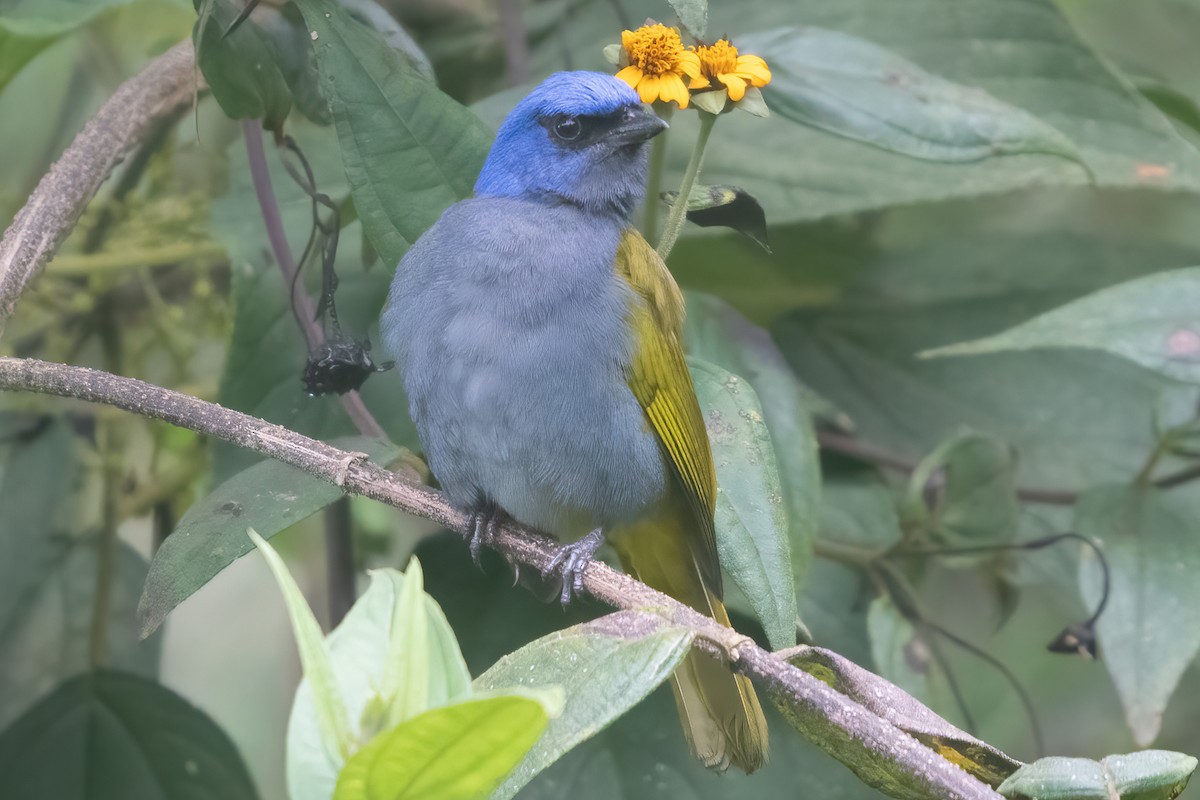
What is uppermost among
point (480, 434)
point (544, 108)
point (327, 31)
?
point (327, 31)

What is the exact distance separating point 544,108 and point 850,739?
1.49 metres

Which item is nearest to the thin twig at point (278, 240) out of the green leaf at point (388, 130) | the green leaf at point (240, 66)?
the green leaf at point (240, 66)

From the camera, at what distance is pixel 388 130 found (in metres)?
1.96

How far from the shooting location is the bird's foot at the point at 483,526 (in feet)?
7.23

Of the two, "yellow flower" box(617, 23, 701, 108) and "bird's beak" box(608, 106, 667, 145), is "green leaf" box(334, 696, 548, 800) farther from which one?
"bird's beak" box(608, 106, 667, 145)

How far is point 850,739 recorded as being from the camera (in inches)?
50.3

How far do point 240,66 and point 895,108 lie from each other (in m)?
1.11

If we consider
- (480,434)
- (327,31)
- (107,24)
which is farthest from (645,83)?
(107,24)

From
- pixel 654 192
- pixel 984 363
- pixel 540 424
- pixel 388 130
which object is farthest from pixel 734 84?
pixel 984 363

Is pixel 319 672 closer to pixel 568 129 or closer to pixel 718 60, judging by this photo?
pixel 718 60

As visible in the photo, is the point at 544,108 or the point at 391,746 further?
the point at 544,108

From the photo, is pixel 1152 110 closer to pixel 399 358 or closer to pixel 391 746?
pixel 399 358

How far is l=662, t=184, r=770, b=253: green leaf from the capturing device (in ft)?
6.41

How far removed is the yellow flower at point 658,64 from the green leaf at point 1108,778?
42.8 inches
